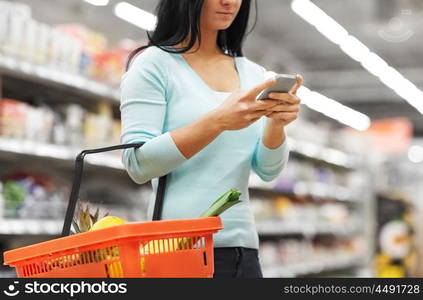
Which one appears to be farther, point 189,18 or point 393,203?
point 393,203

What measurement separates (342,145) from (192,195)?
7.70 m

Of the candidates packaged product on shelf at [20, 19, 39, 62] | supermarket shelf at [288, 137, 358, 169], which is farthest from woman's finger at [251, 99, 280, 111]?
supermarket shelf at [288, 137, 358, 169]

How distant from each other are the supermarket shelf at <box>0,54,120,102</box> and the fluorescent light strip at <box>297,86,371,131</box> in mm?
9998

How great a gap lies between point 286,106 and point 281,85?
0.34 ft

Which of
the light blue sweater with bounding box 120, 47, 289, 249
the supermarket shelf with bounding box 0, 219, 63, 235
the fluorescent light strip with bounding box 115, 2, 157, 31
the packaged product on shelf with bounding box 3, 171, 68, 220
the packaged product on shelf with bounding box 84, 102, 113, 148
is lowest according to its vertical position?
the light blue sweater with bounding box 120, 47, 289, 249

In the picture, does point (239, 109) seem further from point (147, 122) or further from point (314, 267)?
point (314, 267)

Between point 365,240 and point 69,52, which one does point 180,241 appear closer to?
point 69,52

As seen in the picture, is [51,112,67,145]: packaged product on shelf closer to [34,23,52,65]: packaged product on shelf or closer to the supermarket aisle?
the supermarket aisle

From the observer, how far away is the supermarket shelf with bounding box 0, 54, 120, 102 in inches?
156

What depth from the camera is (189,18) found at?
1.92m

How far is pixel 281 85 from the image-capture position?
1666 millimetres

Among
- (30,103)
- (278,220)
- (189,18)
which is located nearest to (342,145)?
(278,220)

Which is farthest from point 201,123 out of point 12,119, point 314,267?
point 314,267

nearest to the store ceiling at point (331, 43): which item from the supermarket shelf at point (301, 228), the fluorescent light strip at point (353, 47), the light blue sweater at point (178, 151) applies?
the fluorescent light strip at point (353, 47)
